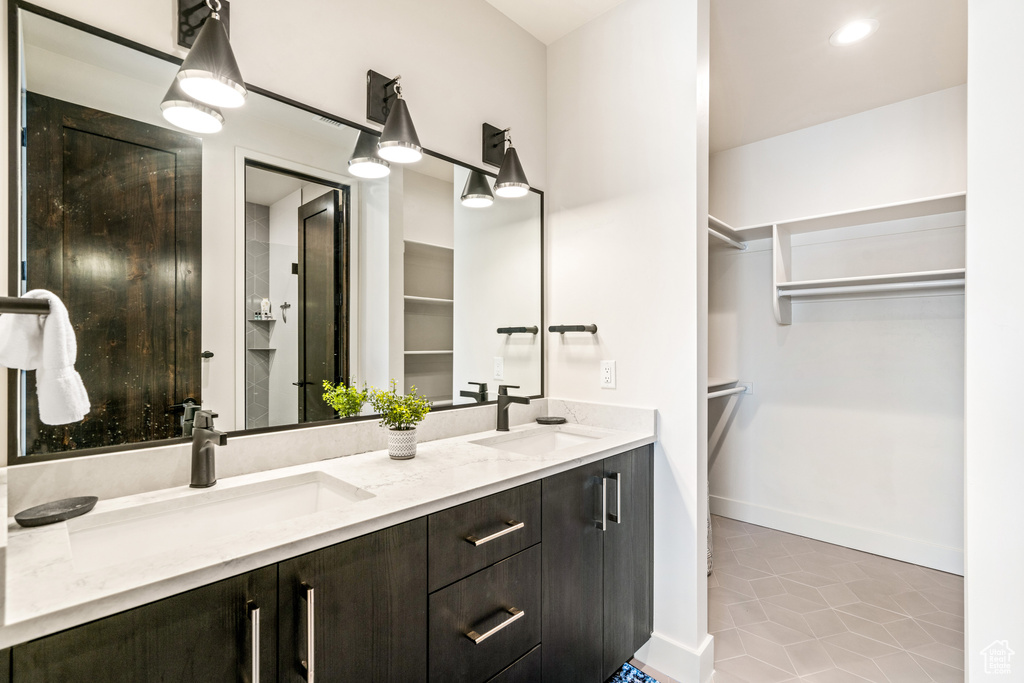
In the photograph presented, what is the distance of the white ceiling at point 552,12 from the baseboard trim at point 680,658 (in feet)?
8.53

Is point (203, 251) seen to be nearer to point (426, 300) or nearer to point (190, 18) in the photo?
point (190, 18)

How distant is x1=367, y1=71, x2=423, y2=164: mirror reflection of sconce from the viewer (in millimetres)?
1476

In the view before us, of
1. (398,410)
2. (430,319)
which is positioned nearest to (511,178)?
(430,319)

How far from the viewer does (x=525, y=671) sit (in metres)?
1.32

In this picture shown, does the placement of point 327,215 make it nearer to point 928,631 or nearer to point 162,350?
point 162,350

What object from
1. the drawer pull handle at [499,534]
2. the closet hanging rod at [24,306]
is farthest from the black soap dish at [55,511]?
the drawer pull handle at [499,534]

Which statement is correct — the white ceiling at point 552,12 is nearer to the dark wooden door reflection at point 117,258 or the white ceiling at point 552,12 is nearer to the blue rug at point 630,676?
the dark wooden door reflection at point 117,258

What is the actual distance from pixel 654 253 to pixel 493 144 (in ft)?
2.71

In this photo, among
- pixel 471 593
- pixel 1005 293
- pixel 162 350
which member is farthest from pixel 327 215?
pixel 1005 293

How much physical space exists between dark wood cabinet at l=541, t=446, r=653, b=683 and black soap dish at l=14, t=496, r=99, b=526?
1.06 metres

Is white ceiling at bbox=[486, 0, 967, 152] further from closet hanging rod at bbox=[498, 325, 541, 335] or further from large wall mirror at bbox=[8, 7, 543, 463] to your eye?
closet hanging rod at bbox=[498, 325, 541, 335]

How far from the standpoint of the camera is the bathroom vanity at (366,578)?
720 millimetres

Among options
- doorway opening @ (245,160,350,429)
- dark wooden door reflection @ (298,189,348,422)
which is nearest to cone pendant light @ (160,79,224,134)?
doorway opening @ (245,160,350,429)

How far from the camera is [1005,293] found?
1293 mm
